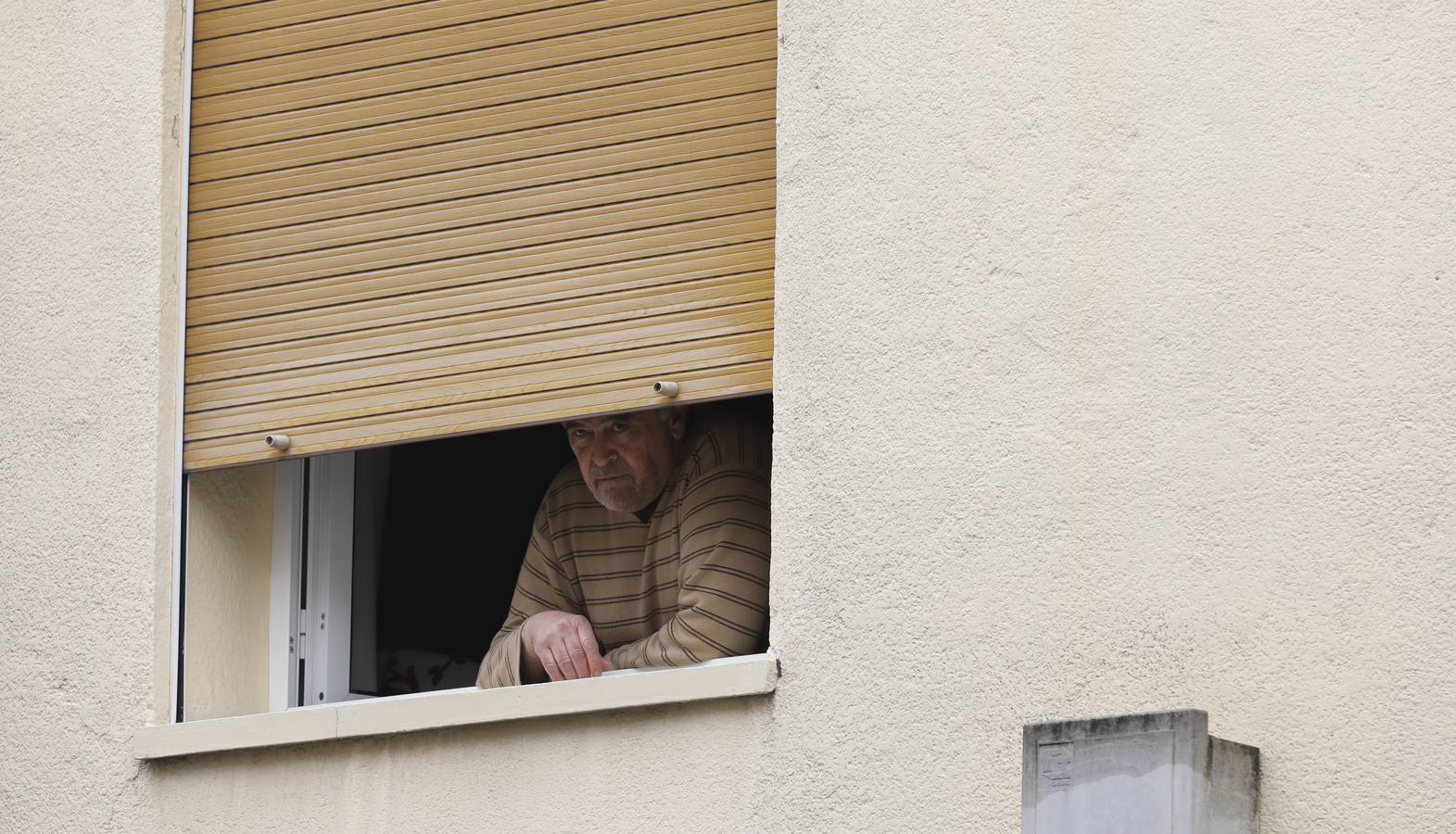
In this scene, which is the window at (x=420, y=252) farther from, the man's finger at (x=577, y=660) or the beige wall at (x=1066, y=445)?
the man's finger at (x=577, y=660)

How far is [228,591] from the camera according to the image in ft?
24.1

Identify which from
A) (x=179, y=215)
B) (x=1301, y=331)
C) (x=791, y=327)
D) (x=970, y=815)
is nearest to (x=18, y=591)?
(x=179, y=215)

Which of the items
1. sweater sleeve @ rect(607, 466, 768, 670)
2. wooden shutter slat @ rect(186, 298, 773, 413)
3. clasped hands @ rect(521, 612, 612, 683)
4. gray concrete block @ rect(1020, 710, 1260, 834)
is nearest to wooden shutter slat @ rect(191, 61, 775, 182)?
wooden shutter slat @ rect(186, 298, 773, 413)

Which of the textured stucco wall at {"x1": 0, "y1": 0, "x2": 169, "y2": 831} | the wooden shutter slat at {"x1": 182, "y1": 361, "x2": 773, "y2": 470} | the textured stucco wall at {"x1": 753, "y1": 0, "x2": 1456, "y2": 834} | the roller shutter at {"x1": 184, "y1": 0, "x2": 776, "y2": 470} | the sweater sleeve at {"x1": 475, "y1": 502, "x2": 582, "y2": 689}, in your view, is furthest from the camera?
the sweater sleeve at {"x1": 475, "y1": 502, "x2": 582, "y2": 689}

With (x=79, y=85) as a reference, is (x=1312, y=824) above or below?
Answer: below

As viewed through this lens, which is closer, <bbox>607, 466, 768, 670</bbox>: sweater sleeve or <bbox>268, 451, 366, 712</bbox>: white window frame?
<bbox>607, 466, 768, 670</bbox>: sweater sleeve

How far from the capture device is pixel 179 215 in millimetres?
7375

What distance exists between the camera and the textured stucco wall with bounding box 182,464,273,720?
284 inches

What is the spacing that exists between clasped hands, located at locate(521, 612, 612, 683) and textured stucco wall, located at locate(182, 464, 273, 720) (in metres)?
1.02

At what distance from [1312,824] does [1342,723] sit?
247 millimetres

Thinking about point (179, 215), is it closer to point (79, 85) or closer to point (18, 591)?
point (79, 85)

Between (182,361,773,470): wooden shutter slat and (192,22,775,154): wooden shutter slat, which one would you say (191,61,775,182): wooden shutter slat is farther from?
(182,361,773,470): wooden shutter slat

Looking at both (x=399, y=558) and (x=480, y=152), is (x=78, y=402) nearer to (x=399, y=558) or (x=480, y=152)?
(x=399, y=558)

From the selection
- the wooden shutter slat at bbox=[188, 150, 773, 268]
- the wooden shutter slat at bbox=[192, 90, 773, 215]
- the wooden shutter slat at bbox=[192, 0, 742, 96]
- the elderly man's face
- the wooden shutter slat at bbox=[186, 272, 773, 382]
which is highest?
the wooden shutter slat at bbox=[192, 0, 742, 96]
